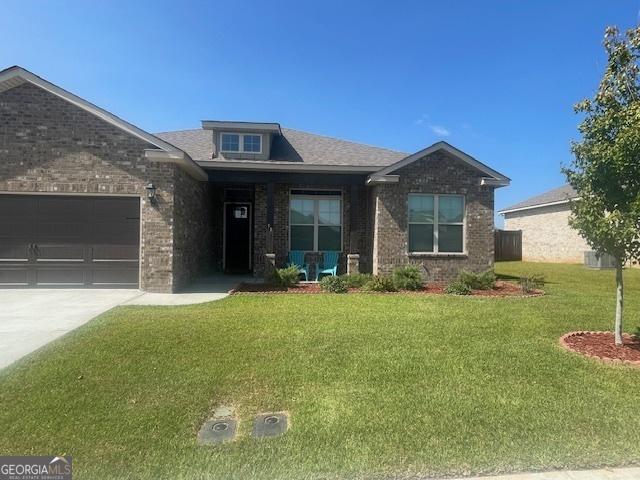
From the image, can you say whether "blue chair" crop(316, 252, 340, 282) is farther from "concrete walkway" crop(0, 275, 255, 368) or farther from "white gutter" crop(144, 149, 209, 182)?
"white gutter" crop(144, 149, 209, 182)

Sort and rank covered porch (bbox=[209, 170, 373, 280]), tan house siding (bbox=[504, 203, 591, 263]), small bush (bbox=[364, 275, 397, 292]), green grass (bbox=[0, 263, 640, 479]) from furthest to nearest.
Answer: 1. tan house siding (bbox=[504, 203, 591, 263])
2. covered porch (bbox=[209, 170, 373, 280])
3. small bush (bbox=[364, 275, 397, 292])
4. green grass (bbox=[0, 263, 640, 479])

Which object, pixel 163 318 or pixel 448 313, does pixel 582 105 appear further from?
pixel 163 318

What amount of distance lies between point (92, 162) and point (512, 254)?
1011 inches

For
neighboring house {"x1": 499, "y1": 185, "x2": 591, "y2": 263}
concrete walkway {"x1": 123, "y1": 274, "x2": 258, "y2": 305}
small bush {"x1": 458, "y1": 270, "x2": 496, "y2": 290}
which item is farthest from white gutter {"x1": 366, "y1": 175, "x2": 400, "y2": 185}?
neighboring house {"x1": 499, "y1": 185, "x2": 591, "y2": 263}

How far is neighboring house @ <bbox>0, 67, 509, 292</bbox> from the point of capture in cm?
966

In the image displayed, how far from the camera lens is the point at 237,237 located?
14.8 metres

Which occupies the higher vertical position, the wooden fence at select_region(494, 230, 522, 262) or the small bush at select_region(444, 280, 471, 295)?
the wooden fence at select_region(494, 230, 522, 262)

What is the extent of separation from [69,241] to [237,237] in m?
5.82

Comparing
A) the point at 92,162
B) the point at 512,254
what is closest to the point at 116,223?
the point at 92,162

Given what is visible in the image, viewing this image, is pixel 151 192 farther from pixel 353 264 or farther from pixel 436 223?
A: pixel 436 223

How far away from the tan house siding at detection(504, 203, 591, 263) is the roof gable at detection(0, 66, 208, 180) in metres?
21.1

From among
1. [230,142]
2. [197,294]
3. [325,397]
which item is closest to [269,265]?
[197,294]

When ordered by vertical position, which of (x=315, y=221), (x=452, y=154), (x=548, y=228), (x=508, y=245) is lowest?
(x=508, y=245)

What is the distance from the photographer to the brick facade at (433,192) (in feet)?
38.3
